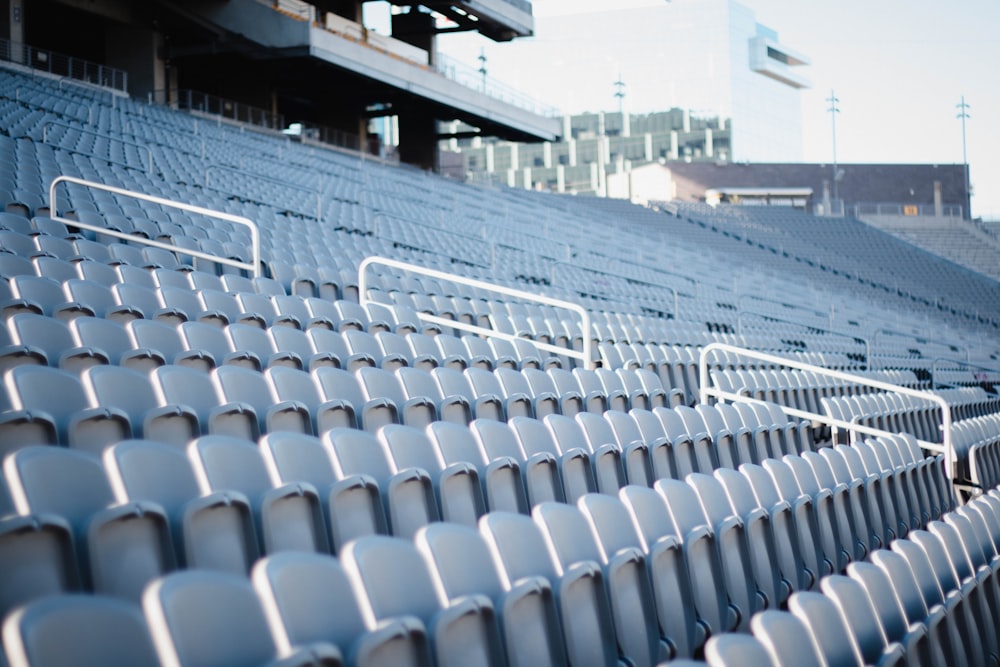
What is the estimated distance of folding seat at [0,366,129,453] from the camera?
2471 millimetres

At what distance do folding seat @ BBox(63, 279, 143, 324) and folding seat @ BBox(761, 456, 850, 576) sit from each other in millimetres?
2904

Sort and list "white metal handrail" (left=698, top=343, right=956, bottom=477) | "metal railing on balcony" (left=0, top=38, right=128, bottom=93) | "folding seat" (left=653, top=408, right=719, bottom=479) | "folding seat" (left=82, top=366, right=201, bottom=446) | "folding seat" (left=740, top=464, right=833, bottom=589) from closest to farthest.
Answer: "folding seat" (left=82, top=366, right=201, bottom=446) → "folding seat" (left=740, top=464, right=833, bottom=589) → "folding seat" (left=653, top=408, right=719, bottom=479) → "white metal handrail" (left=698, top=343, right=956, bottom=477) → "metal railing on balcony" (left=0, top=38, right=128, bottom=93)

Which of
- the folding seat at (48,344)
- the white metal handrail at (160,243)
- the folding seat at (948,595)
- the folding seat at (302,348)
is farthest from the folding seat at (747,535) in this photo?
the white metal handrail at (160,243)

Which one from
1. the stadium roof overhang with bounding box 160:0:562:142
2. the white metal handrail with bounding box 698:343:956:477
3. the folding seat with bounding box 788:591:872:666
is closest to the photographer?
the folding seat with bounding box 788:591:872:666

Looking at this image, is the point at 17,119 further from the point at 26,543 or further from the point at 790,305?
the point at 790,305

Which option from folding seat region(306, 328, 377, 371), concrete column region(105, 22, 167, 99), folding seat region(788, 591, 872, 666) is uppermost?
concrete column region(105, 22, 167, 99)

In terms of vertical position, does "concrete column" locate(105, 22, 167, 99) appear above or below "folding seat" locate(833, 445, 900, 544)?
above

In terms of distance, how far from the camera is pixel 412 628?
176 centimetres

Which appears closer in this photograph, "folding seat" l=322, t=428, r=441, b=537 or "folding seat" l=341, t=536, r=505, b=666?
"folding seat" l=341, t=536, r=505, b=666

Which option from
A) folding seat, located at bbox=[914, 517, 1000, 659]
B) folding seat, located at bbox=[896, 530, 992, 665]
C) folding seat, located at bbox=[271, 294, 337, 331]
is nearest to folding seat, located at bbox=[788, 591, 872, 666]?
folding seat, located at bbox=[896, 530, 992, 665]

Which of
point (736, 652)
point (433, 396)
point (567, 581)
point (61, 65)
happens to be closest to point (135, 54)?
point (61, 65)

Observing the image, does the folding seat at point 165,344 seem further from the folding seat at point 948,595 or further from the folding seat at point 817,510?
the folding seat at point 948,595

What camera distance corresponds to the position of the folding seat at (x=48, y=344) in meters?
3.20

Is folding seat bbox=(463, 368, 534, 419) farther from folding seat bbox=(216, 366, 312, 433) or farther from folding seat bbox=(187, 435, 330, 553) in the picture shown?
folding seat bbox=(187, 435, 330, 553)
